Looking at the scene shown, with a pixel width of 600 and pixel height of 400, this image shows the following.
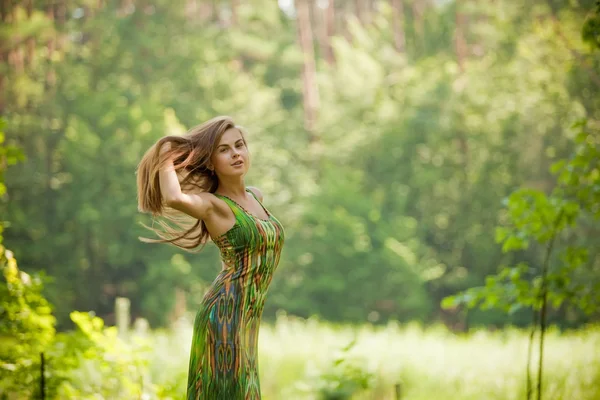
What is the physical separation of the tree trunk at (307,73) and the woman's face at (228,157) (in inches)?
759

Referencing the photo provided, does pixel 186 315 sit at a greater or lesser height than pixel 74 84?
lesser

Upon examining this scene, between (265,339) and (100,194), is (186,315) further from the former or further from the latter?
(265,339)

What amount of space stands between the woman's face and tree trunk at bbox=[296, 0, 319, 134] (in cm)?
1928

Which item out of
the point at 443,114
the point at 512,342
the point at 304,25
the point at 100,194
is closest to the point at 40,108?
the point at 100,194

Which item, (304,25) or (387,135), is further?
(304,25)

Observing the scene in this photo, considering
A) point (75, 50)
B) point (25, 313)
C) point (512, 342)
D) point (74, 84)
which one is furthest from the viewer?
point (75, 50)

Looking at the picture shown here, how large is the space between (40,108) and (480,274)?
1191 cm

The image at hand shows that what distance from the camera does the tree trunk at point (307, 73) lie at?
22.2 m

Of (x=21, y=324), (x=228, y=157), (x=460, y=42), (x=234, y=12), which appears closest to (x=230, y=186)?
(x=228, y=157)

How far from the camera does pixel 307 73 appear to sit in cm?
2223

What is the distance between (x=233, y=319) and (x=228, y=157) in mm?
602

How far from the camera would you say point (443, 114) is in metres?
19.6

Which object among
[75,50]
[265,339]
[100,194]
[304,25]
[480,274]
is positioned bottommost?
[265,339]

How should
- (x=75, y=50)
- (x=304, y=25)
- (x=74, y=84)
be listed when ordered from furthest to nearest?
→ (x=304, y=25) → (x=75, y=50) → (x=74, y=84)
